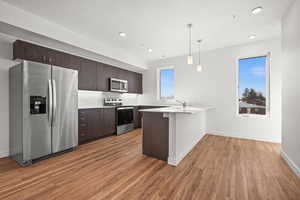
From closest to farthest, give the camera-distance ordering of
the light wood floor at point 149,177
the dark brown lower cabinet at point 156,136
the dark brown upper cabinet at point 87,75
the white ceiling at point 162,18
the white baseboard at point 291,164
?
the light wood floor at point 149,177
the white baseboard at point 291,164
the white ceiling at point 162,18
the dark brown lower cabinet at point 156,136
the dark brown upper cabinet at point 87,75

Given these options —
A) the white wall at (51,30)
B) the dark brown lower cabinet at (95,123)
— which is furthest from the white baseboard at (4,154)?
the white wall at (51,30)

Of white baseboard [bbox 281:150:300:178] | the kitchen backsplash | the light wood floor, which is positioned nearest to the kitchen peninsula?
the light wood floor

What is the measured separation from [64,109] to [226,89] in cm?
460

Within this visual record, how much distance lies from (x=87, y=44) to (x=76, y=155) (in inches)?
108

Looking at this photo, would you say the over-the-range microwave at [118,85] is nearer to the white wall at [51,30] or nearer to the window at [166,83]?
the white wall at [51,30]

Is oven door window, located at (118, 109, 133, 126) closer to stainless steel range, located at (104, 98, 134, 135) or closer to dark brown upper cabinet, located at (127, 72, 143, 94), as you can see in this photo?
stainless steel range, located at (104, 98, 134, 135)

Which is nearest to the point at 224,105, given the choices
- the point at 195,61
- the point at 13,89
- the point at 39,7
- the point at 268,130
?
the point at 268,130

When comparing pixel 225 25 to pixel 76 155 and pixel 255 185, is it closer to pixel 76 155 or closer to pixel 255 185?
pixel 255 185

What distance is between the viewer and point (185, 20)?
9.06ft

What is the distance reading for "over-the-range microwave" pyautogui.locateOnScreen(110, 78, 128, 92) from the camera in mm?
4572

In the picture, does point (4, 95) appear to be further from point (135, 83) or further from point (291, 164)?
point (291, 164)

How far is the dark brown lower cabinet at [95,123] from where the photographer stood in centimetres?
359

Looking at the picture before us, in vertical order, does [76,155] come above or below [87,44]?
below

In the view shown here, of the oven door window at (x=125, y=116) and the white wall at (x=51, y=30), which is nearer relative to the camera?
the white wall at (x=51, y=30)
